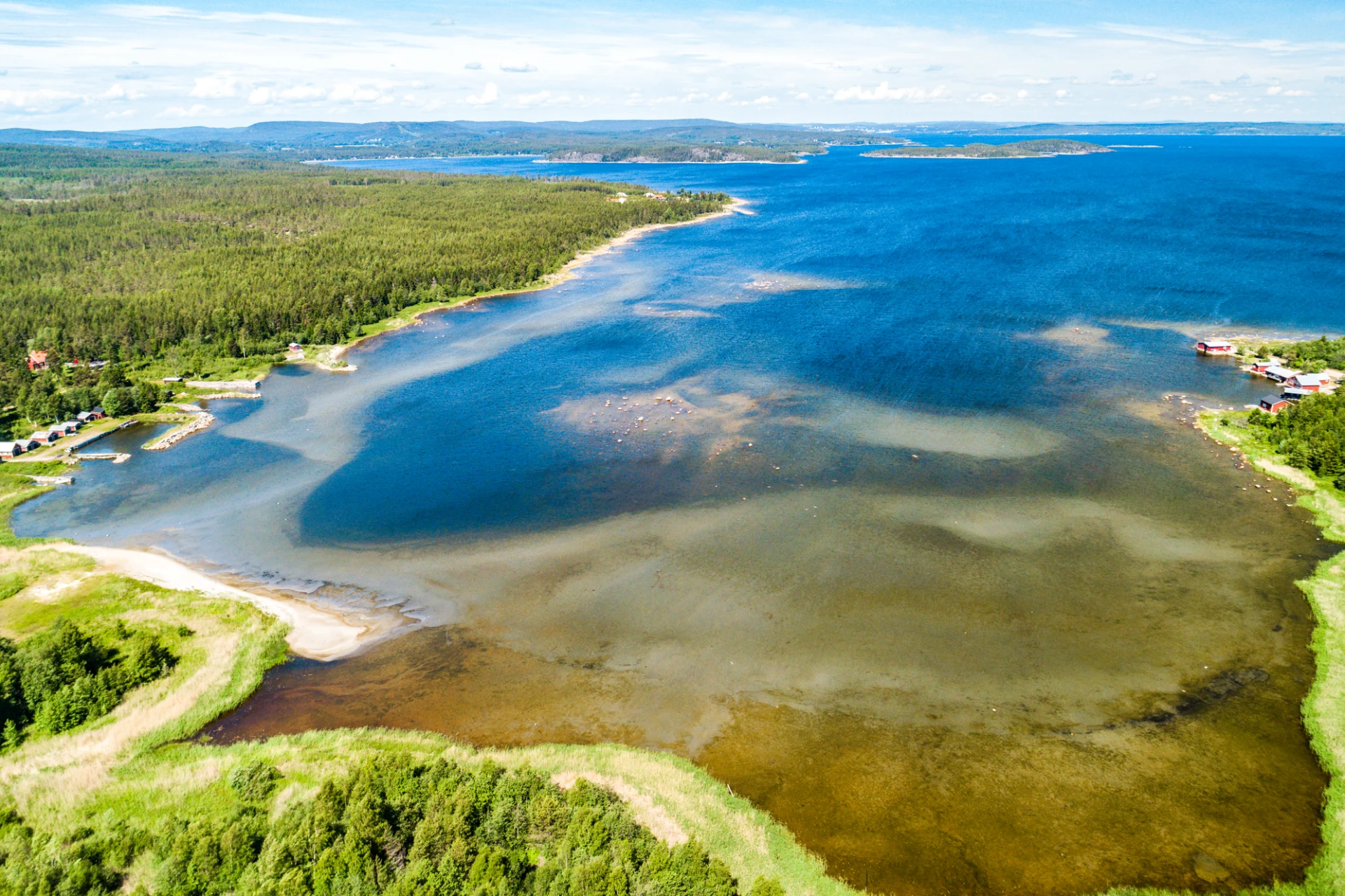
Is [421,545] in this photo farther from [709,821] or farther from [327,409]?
[327,409]

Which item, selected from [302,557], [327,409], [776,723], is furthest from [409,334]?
[776,723]

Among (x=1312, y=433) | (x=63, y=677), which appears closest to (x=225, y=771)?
(x=63, y=677)

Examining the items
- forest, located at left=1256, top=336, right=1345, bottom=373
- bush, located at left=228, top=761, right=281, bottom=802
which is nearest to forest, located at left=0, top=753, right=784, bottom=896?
bush, located at left=228, top=761, right=281, bottom=802

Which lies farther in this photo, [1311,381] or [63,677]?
[1311,381]

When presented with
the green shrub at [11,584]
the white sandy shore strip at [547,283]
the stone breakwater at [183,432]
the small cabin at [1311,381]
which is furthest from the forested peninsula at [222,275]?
the small cabin at [1311,381]

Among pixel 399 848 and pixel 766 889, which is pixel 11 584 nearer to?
pixel 399 848

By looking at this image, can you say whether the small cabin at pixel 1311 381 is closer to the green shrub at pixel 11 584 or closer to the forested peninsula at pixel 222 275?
the green shrub at pixel 11 584

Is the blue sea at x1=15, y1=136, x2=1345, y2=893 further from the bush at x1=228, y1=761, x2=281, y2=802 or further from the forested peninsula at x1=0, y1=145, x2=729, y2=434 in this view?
the forested peninsula at x1=0, y1=145, x2=729, y2=434

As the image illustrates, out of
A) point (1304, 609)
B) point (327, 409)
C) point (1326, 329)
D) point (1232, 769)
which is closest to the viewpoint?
point (1232, 769)
